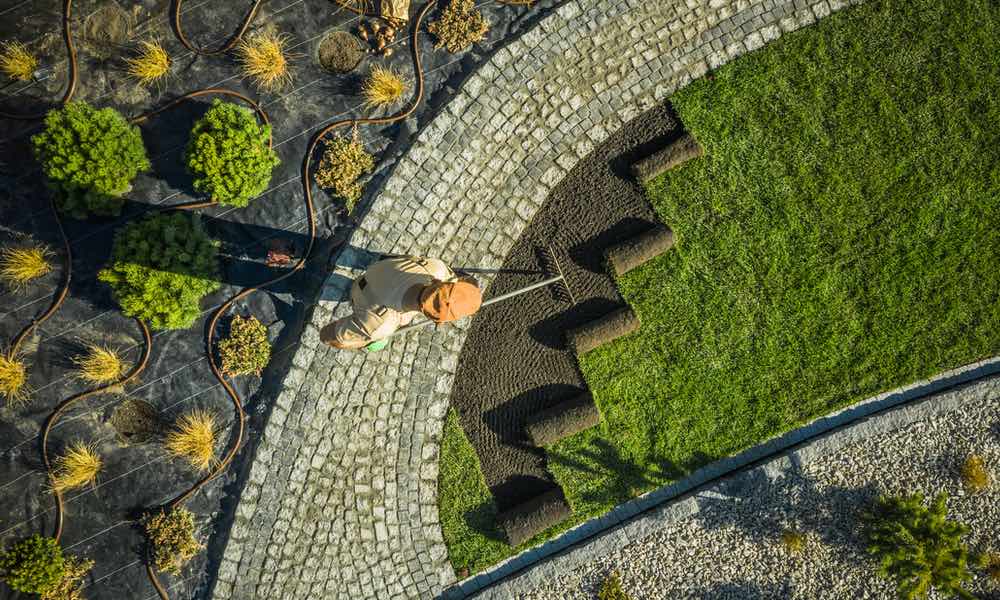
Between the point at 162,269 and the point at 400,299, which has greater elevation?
the point at 162,269

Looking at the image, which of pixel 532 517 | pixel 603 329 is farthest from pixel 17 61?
pixel 532 517

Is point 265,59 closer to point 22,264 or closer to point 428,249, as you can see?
point 428,249

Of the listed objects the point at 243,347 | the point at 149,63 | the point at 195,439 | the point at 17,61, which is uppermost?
the point at 17,61

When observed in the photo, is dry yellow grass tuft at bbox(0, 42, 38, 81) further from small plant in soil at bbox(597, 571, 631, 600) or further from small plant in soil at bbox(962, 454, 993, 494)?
small plant in soil at bbox(962, 454, 993, 494)

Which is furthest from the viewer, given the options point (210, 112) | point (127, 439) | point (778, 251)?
point (778, 251)

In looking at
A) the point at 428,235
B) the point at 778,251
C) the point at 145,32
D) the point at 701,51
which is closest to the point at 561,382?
the point at 428,235

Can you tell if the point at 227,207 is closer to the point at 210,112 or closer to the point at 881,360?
the point at 210,112
